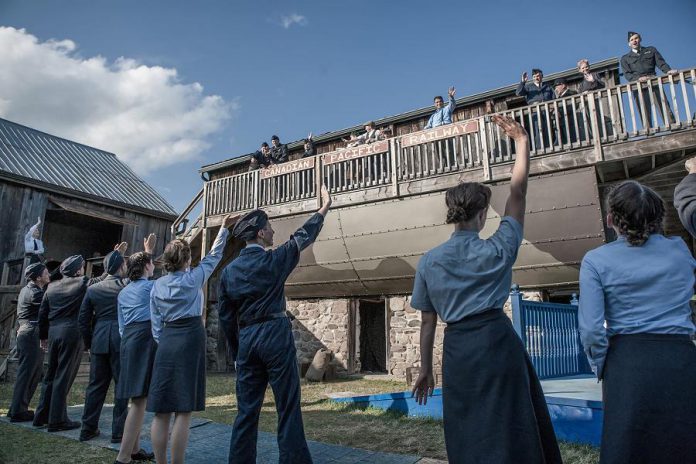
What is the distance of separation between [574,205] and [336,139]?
7582 millimetres

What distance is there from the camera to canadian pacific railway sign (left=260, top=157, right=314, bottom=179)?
33.9ft

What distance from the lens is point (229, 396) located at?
26.0 ft

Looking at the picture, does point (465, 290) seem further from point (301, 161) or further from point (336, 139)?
point (336, 139)

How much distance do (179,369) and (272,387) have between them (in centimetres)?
80

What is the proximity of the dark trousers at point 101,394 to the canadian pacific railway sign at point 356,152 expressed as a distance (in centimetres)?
650

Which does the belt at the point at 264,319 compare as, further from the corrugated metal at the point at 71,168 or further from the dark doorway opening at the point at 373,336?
the corrugated metal at the point at 71,168

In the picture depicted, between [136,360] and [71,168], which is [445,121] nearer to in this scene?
[136,360]

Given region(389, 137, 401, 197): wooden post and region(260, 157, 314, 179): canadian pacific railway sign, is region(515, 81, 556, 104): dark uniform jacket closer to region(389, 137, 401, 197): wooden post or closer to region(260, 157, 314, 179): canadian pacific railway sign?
region(389, 137, 401, 197): wooden post

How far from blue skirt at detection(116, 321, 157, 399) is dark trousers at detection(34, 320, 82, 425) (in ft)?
4.61

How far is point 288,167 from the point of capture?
1061cm

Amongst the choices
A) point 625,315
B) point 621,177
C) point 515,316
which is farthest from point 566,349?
point 625,315

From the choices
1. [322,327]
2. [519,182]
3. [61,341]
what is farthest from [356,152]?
[519,182]

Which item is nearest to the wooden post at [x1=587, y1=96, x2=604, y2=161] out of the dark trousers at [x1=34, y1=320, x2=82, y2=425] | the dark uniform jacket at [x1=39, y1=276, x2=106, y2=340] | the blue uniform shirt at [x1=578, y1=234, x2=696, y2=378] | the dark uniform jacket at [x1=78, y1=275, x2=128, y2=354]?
the blue uniform shirt at [x1=578, y1=234, x2=696, y2=378]

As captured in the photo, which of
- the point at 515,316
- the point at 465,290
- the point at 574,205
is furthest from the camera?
the point at 574,205
